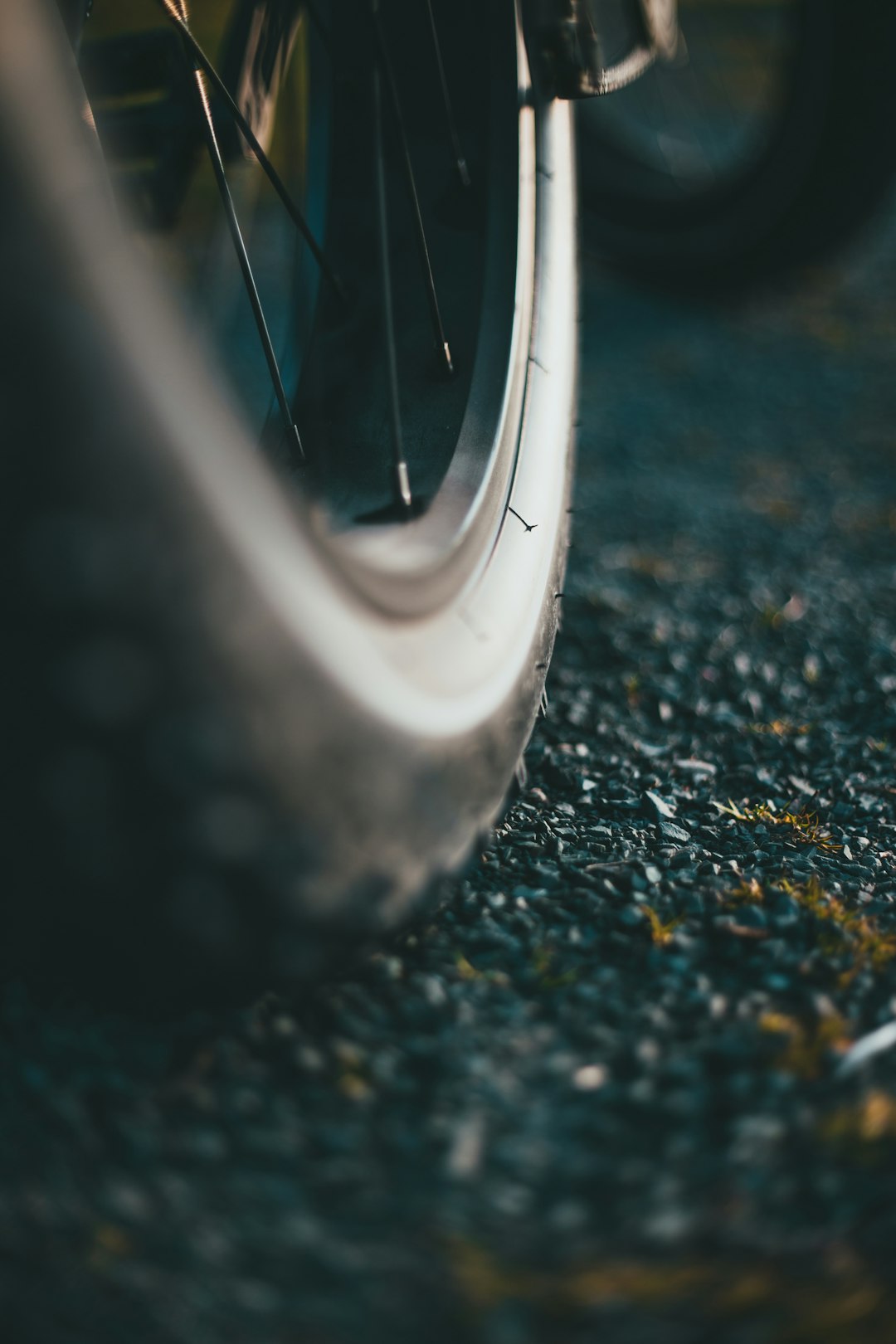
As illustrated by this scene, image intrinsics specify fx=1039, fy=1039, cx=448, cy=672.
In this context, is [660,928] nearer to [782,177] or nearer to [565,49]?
[565,49]

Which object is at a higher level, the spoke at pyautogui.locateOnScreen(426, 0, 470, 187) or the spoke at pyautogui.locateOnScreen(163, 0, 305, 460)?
the spoke at pyautogui.locateOnScreen(426, 0, 470, 187)

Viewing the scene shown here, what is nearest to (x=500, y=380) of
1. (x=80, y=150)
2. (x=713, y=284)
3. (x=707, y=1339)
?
(x=80, y=150)

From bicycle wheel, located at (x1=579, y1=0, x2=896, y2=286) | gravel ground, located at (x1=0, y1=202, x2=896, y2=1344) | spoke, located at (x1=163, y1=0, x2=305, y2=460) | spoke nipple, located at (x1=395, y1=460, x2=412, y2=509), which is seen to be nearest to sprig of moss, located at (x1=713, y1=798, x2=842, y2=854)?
gravel ground, located at (x1=0, y1=202, x2=896, y2=1344)

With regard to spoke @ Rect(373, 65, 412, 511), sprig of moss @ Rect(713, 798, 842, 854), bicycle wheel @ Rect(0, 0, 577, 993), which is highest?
spoke @ Rect(373, 65, 412, 511)

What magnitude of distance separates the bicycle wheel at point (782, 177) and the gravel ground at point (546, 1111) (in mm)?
1688

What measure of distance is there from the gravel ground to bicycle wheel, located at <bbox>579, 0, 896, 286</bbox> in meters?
1.69

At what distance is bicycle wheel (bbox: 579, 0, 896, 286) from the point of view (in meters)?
2.30

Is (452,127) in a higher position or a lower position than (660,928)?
higher

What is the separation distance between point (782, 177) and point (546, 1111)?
91.8 inches

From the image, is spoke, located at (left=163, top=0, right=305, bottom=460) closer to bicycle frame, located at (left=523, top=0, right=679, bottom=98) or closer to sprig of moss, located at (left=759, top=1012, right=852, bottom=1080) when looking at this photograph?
bicycle frame, located at (left=523, top=0, right=679, bottom=98)

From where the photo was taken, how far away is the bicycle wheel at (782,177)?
2301mm

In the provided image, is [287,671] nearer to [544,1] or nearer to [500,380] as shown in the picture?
[500,380]

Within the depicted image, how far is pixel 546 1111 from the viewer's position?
82 cm

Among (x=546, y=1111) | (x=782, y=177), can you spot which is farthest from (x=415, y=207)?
(x=782, y=177)
